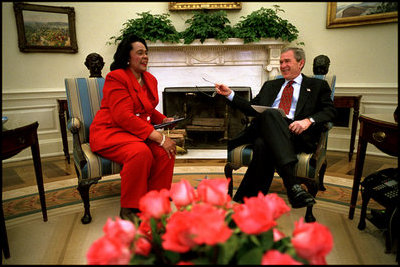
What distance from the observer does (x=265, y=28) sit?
143 inches

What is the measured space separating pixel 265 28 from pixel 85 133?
269cm

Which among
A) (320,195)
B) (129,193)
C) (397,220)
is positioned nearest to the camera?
(397,220)

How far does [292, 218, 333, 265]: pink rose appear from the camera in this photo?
596mm

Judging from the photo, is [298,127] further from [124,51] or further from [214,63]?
[214,63]

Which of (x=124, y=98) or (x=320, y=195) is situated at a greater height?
(x=124, y=98)

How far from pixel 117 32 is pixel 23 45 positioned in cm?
124

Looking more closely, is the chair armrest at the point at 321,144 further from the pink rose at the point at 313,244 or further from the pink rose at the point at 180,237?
the pink rose at the point at 180,237

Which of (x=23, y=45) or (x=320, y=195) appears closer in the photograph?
(x=320, y=195)

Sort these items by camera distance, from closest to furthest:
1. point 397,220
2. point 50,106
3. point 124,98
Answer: point 397,220
point 124,98
point 50,106

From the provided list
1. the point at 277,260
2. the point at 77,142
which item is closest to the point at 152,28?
the point at 77,142

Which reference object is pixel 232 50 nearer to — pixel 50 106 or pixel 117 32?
pixel 117 32

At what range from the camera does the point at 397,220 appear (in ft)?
4.98

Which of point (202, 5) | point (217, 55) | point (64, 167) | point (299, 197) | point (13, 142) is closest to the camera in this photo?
point (13, 142)

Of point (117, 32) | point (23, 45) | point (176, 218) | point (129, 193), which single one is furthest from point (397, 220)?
point (23, 45)
